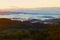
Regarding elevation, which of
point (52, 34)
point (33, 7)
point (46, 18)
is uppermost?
point (33, 7)

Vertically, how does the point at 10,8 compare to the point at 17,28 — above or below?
above

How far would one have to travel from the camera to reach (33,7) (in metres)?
1.70

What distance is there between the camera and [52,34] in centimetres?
157

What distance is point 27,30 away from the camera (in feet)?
5.31

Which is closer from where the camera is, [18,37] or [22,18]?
A: [18,37]

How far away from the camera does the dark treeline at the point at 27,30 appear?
1.58 metres

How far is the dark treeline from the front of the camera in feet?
5.17

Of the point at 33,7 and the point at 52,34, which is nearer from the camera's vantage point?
the point at 52,34

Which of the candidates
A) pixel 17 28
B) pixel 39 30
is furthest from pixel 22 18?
pixel 39 30

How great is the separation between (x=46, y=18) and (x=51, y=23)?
9 cm

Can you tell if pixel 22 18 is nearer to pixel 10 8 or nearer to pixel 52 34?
pixel 10 8
